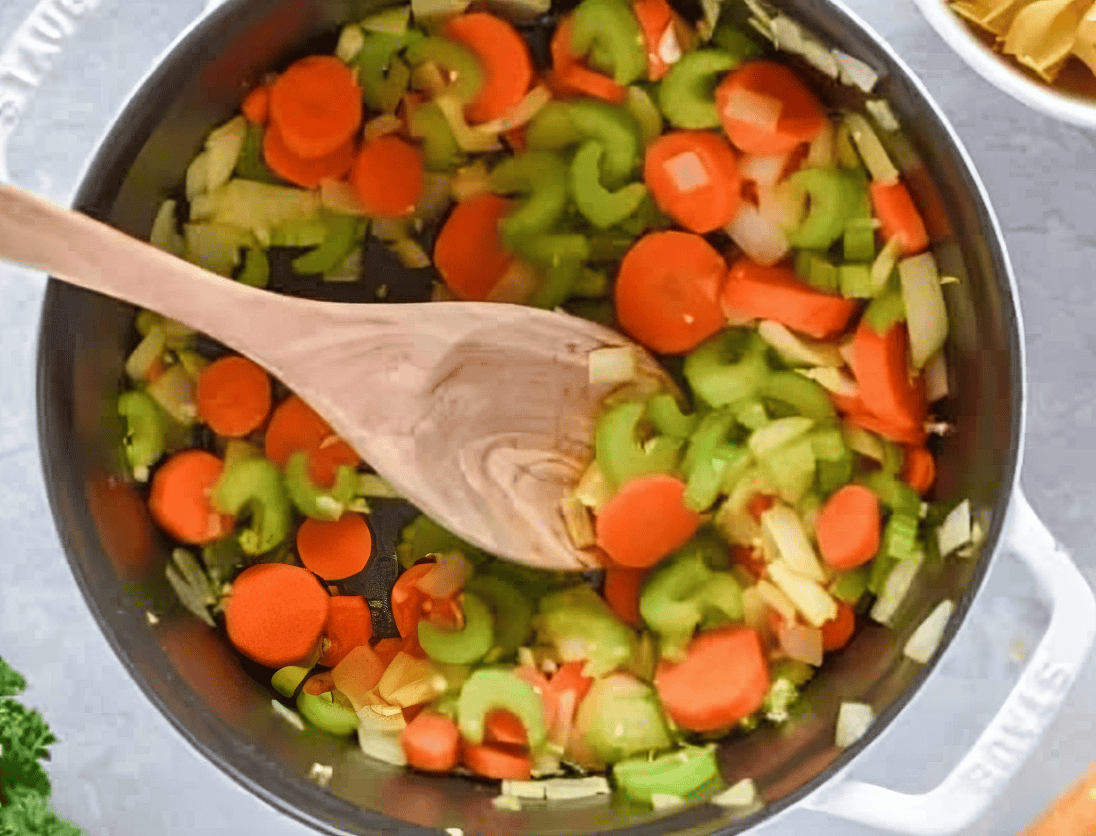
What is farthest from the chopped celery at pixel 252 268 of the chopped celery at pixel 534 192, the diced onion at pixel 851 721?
the diced onion at pixel 851 721

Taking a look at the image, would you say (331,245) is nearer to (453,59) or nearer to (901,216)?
(453,59)

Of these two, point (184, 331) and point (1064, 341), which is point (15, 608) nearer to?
point (184, 331)

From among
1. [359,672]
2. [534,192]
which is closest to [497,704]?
[359,672]

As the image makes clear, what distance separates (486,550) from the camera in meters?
1.23

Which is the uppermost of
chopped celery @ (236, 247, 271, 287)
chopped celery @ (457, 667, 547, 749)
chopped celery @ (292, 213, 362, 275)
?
chopped celery @ (292, 213, 362, 275)

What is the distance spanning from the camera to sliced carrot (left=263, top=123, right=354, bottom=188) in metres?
1.22

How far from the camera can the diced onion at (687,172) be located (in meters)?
1.20

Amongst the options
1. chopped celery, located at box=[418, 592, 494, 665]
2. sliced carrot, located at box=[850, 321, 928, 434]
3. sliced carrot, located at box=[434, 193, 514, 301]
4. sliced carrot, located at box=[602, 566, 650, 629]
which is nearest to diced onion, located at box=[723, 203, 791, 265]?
sliced carrot, located at box=[850, 321, 928, 434]

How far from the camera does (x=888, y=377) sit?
46.6 inches

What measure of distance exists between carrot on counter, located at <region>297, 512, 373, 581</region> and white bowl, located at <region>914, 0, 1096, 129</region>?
0.69m

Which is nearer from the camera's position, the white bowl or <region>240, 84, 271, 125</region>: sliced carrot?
the white bowl

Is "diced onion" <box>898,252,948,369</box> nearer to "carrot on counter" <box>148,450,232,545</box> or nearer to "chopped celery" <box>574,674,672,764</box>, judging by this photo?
"chopped celery" <box>574,674,672,764</box>

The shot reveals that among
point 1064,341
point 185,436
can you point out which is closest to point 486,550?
point 185,436

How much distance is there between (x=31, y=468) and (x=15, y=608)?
0.45 ft
